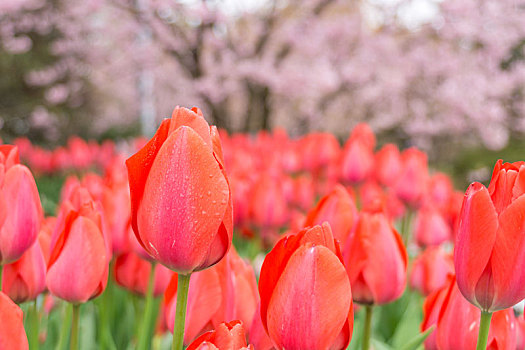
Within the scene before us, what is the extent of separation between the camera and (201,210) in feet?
1.85

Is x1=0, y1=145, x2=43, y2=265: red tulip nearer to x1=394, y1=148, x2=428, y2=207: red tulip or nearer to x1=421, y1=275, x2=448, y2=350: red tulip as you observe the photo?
x1=421, y1=275, x2=448, y2=350: red tulip

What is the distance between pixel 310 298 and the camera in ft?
1.81

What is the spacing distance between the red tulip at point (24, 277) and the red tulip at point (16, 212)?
112 millimetres

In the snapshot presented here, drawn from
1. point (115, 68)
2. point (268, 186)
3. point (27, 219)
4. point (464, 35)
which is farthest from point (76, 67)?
point (27, 219)

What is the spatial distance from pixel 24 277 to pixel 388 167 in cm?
163

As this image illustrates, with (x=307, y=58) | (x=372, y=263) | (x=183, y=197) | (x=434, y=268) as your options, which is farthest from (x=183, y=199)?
(x=307, y=58)

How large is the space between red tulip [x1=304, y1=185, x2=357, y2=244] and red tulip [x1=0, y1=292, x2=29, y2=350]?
453 mm

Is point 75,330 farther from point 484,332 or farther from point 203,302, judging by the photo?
point 484,332

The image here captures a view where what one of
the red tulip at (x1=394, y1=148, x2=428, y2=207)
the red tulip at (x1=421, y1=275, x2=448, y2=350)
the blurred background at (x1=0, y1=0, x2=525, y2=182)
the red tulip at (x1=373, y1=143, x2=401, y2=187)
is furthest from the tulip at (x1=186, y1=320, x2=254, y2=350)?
the blurred background at (x1=0, y1=0, x2=525, y2=182)

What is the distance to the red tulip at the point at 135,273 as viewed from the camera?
121 cm

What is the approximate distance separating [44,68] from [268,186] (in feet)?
30.7

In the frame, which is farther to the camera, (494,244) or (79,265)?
(79,265)

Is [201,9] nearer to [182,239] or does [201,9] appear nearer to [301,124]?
[301,124]

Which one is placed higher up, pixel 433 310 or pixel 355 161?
pixel 433 310
